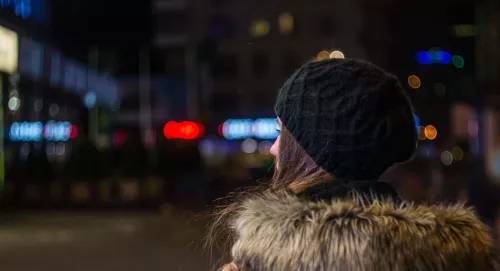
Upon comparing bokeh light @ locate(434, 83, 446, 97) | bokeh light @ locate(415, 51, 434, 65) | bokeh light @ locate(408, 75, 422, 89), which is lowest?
bokeh light @ locate(434, 83, 446, 97)

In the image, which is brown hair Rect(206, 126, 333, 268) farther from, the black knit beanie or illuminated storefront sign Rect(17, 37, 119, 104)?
illuminated storefront sign Rect(17, 37, 119, 104)

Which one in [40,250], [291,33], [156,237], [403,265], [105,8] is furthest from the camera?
[291,33]

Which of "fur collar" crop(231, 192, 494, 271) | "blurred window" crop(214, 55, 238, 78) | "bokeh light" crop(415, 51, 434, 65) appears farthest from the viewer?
"blurred window" crop(214, 55, 238, 78)

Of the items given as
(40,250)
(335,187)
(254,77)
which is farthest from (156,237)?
(254,77)

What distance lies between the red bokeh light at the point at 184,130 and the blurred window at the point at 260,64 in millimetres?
35862

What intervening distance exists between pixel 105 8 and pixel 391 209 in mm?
18140

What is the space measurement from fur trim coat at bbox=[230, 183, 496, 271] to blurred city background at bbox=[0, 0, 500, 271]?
11.5 inches

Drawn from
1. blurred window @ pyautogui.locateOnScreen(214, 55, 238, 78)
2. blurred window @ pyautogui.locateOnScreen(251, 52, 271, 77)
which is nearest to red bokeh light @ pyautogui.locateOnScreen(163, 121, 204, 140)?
blurred window @ pyautogui.locateOnScreen(251, 52, 271, 77)

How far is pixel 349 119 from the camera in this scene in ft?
4.52

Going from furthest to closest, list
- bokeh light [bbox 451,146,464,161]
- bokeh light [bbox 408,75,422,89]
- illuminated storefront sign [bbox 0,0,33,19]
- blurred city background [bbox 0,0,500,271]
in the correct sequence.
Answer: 1. bokeh light [bbox 408,75,422,89]
2. bokeh light [bbox 451,146,464,161]
3. illuminated storefront sign [bbox 0,0,33,19]
4. blurred city background [bbox 0,0,500,271]

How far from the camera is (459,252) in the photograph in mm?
1320

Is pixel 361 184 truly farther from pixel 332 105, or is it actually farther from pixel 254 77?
pixel 254 77

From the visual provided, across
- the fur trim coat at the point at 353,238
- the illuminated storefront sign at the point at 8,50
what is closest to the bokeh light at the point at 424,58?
the illuminated storefront sign at the point at 8,50

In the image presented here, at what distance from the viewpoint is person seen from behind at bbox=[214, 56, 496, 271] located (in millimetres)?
1278
